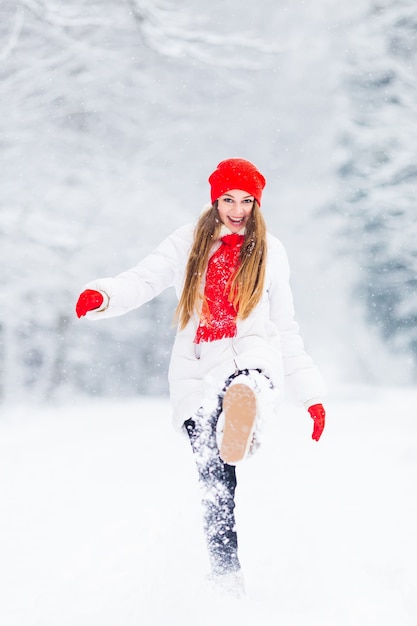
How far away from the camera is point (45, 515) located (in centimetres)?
396

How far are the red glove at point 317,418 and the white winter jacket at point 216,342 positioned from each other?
0.11ft

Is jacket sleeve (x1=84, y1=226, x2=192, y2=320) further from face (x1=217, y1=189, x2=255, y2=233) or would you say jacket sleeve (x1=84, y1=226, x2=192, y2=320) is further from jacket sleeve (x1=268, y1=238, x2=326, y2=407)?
jacket sleeve (x1=268, y1=238, x2=326, y2=407)

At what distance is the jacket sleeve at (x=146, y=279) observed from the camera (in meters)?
2.38

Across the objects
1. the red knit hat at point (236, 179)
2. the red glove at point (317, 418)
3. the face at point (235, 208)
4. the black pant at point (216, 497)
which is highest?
the red knit hat at point (236, 179)

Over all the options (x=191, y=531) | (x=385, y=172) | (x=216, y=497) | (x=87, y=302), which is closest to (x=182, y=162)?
(x=385, y=172)

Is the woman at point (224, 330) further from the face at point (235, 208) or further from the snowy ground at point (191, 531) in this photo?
the snowy ground at point (191, 531)

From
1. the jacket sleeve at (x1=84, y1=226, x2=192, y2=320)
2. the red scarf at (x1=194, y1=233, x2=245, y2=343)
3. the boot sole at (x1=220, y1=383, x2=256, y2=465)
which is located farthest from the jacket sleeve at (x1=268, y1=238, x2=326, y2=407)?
the boot sole at (x1=220, y1=383, x2=256, y2=465)

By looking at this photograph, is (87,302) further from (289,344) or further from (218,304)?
(289,344)

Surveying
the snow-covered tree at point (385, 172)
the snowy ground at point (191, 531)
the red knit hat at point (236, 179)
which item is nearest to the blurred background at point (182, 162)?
the snow-covered tree at point (385, 172)

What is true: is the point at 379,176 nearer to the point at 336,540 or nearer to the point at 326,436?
the point at 326,436

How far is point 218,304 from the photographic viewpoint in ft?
7.99

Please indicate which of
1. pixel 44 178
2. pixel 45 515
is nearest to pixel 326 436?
pixel 45 515

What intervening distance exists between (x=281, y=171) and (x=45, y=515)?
773cm

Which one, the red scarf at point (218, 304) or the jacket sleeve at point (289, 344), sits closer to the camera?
the red scarf at point (218, 304)
